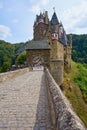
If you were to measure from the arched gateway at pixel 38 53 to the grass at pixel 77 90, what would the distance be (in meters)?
5.41

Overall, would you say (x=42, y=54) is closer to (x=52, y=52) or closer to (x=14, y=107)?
(x=52, y=52)

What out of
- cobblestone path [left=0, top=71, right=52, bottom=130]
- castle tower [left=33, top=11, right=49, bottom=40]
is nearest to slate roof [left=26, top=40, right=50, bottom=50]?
castle tower [left=33, top=11, right=49, bottom=40]

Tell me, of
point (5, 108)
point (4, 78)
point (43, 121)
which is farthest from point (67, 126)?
point (4, 78)

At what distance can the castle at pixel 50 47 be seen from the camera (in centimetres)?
5073

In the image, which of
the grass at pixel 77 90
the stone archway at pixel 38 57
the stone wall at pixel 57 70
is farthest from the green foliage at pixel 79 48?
the stone wall at pixel 57 70

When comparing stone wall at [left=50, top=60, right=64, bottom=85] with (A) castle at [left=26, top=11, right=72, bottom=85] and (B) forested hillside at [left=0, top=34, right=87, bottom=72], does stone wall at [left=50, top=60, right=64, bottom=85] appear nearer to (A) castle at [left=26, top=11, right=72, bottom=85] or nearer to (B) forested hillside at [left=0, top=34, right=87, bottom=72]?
(A) castle at [left=26, top=11, right=72, bottom=85]

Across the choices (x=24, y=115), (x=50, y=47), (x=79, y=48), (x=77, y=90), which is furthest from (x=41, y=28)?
(x=24, y=115)

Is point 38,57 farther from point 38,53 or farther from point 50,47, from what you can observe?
point 50,47

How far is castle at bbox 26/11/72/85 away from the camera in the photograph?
50.7 meters

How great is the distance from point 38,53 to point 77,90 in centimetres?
1010

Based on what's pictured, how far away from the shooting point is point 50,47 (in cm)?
5888

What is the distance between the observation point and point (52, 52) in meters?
59.8

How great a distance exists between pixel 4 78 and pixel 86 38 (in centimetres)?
10221

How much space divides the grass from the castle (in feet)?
9.58
